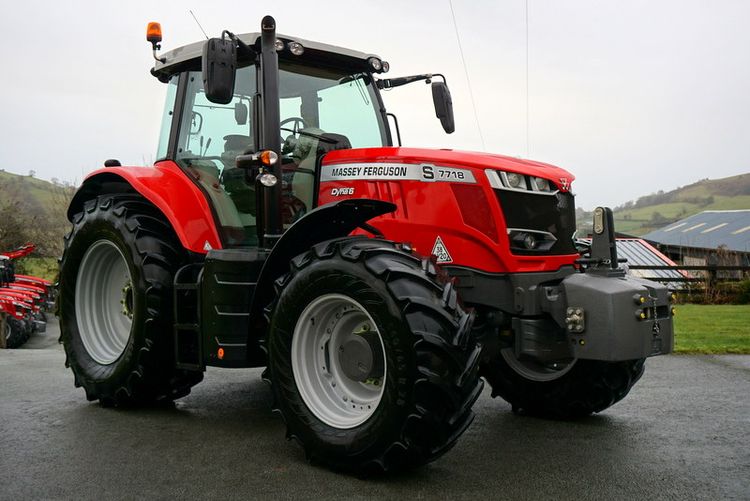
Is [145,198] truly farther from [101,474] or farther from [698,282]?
[698,282]

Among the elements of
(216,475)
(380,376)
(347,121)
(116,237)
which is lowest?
(216,475)

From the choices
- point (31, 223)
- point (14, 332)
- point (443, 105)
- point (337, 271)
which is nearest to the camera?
point (337, 271)

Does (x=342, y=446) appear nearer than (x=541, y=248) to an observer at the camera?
Yes

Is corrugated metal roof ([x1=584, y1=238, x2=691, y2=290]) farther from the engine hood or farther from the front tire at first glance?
the engine hood

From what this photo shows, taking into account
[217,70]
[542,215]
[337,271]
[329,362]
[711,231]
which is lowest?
[329,362]

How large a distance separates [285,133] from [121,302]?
2088mm

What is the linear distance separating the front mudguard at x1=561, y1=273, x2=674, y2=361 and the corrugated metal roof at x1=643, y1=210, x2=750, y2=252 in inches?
1406

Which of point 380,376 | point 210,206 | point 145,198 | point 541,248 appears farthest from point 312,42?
point 380,376

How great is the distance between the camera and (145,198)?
19.3ft

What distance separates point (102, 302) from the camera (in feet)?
20.5

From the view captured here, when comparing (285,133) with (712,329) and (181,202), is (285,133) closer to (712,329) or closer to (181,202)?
(181,202)

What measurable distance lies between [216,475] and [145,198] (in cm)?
262

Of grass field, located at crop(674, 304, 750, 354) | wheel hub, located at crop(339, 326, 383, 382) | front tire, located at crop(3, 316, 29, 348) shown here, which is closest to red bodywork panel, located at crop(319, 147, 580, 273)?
wheel hub, located at crop(339, 326, 383, 382)

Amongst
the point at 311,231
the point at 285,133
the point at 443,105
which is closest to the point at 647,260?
the point at 443,105
